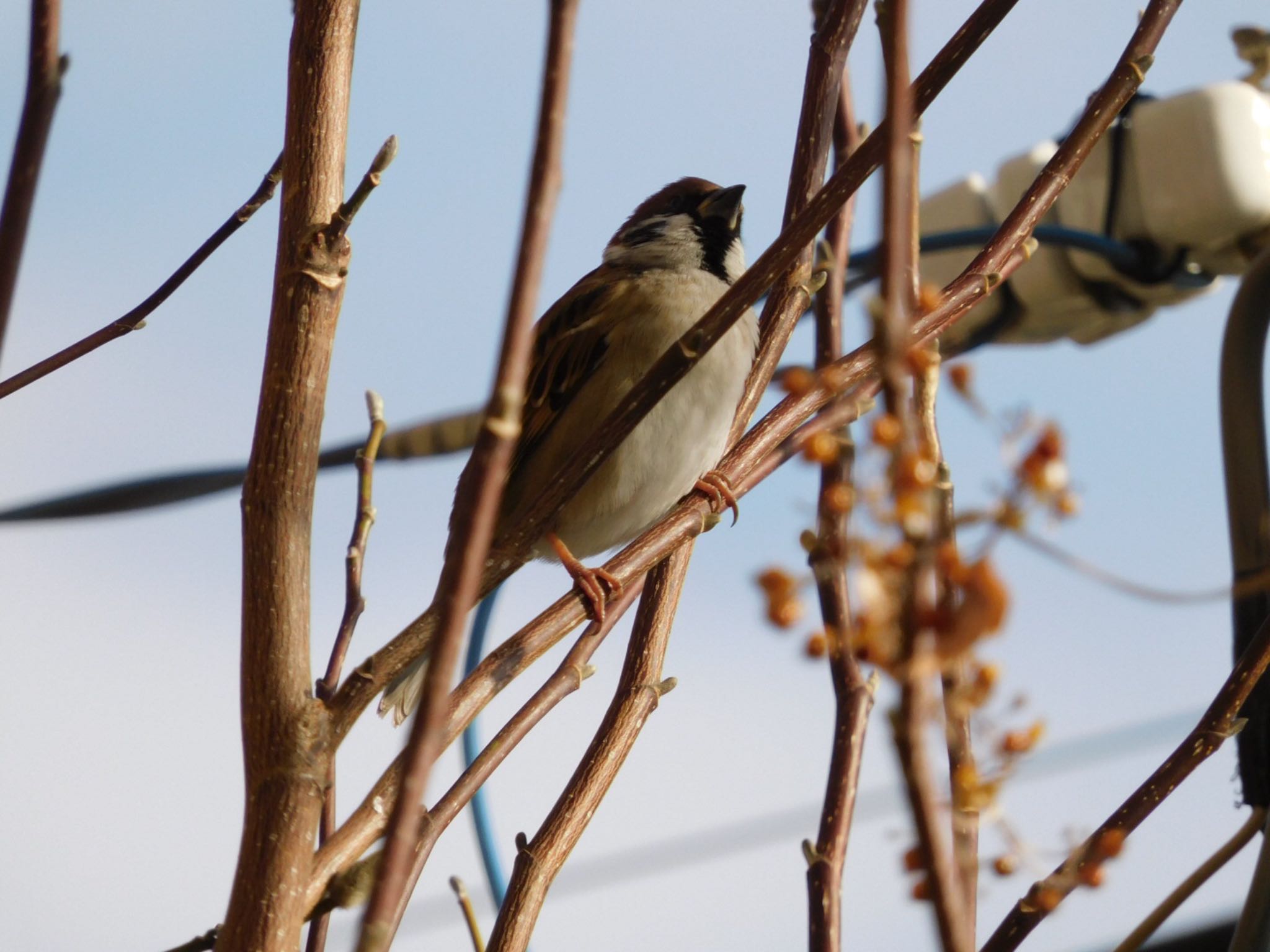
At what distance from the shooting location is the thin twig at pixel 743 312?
93cm

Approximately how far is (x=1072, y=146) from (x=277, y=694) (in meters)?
0.85

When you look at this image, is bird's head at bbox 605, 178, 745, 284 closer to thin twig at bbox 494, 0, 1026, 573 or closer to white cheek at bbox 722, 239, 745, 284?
white cheek at bbox 722, 239, 745, 284

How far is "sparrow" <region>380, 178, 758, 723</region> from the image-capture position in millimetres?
2242

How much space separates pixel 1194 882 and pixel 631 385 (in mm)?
1474

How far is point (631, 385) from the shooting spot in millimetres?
2371

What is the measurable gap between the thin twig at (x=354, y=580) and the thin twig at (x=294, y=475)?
0.14 metres

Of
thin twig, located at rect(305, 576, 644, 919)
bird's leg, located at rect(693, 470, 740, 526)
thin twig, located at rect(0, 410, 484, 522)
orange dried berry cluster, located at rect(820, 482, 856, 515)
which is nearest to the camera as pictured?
orange dried berry cluster, located at rect(820, 482, 856, 515)

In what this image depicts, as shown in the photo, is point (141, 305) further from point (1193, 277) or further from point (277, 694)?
point (1193, 277)

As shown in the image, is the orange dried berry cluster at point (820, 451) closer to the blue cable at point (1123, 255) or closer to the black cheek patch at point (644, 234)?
the black cheek patch at point (644, 234)

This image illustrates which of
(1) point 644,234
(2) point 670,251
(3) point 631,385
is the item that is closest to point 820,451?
(3) point 631,385

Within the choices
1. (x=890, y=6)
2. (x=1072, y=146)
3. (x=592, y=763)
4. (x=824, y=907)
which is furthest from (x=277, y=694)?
(x=1072, y=146)

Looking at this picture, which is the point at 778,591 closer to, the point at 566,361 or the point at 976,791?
the point at 976,791

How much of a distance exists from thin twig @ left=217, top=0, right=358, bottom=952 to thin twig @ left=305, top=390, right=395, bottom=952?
0.45 feet

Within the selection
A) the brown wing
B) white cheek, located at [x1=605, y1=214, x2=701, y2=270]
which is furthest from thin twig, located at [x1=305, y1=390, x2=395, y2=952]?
white cheek, located at [x1=605, y1=214, x2=701, y2=270]
